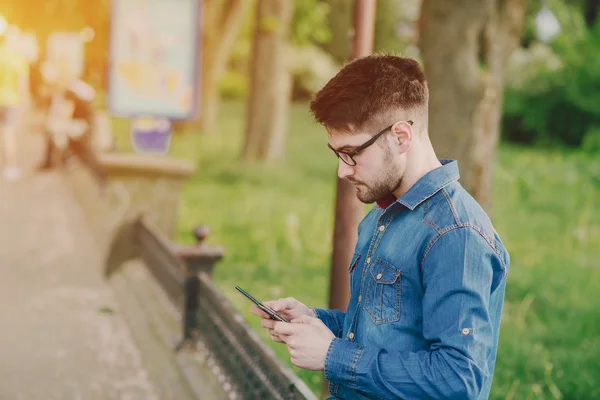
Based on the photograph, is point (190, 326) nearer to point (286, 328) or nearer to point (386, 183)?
point (286, 328)

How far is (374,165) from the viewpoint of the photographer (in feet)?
7.54

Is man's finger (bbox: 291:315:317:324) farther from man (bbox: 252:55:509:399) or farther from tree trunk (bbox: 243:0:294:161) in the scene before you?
tree trunk (bbox: 243:0:294:161)

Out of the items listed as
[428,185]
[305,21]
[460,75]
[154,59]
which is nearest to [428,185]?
[428,185]

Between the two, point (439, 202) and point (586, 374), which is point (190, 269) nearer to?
point (586, 374)

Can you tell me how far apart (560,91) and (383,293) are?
23165 mm

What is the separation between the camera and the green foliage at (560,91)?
2273cm

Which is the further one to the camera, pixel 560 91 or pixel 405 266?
pixel 560 91

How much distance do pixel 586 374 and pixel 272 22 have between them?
39.9ft

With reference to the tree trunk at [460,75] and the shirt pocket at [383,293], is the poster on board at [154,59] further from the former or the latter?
the shirt pocket at [383,293]

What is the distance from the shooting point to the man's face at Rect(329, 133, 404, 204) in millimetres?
2283

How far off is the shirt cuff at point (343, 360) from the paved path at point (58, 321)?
3.64 meters

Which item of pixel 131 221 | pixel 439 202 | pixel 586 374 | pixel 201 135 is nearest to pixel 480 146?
pixel 586 374

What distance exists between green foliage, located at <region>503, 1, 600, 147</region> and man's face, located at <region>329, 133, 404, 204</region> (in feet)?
67.3

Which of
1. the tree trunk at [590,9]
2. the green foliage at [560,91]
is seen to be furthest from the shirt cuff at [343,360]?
the tree trunk at [590,9]
